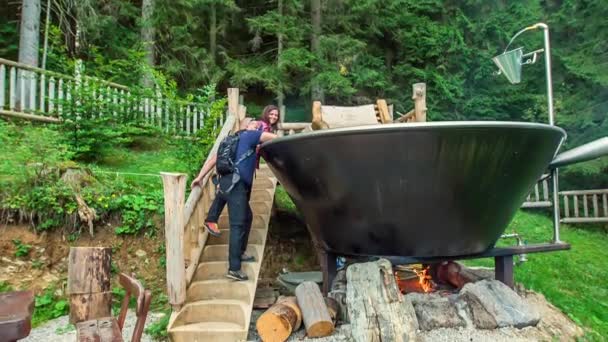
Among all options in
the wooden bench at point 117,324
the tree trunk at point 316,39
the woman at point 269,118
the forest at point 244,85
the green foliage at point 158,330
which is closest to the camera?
the wooden bench at point 117,324

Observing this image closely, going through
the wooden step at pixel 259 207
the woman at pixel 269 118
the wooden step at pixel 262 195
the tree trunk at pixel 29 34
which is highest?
the tree trunk at pixel 29 34

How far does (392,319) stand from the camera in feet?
8.08

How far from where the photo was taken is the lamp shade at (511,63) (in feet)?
12.7

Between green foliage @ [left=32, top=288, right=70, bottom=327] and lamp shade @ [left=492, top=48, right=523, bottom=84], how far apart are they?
4.69 m

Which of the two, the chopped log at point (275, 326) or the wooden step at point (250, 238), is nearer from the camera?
the chopped log at point (275, 326)

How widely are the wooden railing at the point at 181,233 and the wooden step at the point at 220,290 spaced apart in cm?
8

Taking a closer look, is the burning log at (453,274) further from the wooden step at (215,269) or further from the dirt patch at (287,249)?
the wooden step at (215,269)

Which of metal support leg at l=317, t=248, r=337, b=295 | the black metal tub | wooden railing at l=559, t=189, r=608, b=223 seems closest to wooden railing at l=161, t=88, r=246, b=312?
the black metal tub

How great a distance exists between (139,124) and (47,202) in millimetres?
3265

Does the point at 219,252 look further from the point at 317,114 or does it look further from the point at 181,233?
the point at 317,114

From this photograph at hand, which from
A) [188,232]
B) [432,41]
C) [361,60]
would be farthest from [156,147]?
[432,41]

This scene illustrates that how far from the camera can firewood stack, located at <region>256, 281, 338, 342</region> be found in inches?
103

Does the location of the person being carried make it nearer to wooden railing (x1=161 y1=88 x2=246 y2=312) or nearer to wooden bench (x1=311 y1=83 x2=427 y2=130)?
wooden railing (x1=161 y1=88 x2=246 y2=312)

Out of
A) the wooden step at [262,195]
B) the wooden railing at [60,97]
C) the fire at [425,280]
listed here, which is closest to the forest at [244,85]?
the wooden railing at [60,97]
